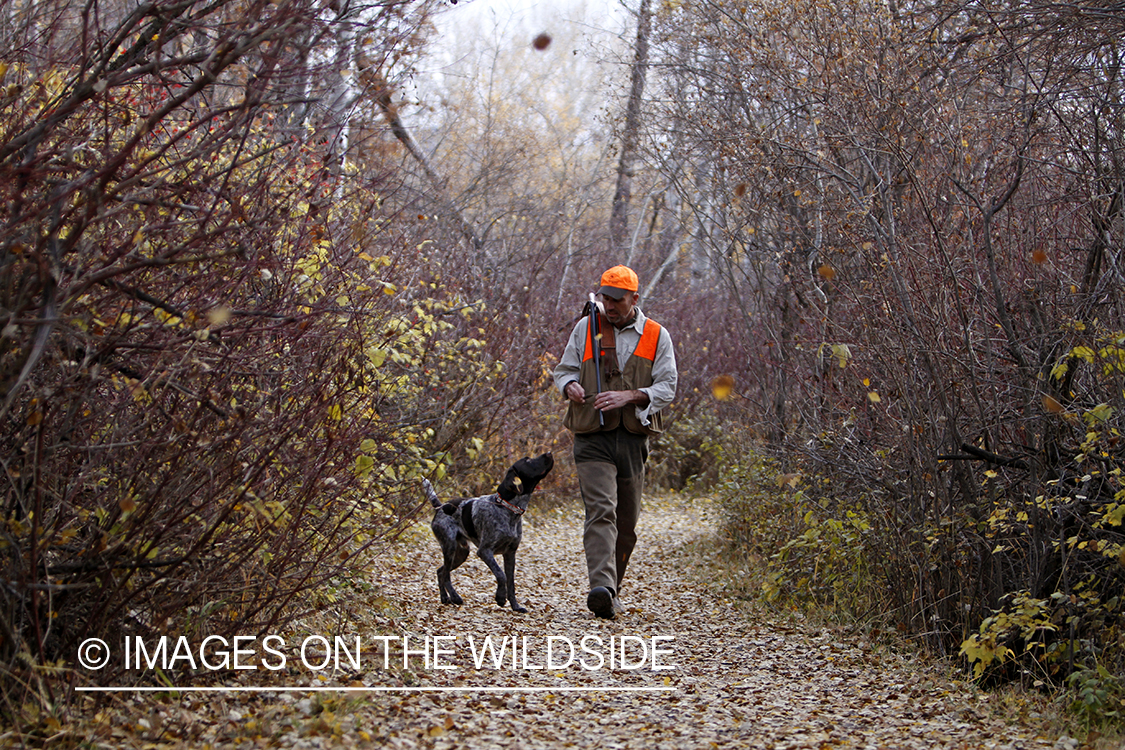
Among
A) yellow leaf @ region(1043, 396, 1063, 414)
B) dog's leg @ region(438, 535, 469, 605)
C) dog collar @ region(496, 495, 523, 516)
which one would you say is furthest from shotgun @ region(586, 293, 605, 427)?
yellow leaf @ region(1043, 396, 1063, 414)

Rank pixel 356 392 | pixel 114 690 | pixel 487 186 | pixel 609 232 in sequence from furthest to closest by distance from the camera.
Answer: pixel 609 232 → pixel 487 186 → pixel 356 392 → pixel 114 690

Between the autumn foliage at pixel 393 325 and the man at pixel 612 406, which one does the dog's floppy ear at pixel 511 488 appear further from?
the autumn foliage at pixel 393 325

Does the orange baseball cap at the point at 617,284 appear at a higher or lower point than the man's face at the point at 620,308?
higher

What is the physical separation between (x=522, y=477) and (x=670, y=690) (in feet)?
7.04

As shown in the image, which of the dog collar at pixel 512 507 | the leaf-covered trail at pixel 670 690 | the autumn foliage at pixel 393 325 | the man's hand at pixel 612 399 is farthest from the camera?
the dog collar at pixel 512 507

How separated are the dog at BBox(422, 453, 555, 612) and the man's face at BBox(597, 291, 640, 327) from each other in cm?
105

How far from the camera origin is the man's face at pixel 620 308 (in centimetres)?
640

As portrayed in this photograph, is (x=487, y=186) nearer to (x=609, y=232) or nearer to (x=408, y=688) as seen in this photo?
(x=609, y=232)

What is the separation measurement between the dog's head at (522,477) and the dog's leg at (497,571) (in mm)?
382

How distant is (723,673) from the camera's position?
524 cm

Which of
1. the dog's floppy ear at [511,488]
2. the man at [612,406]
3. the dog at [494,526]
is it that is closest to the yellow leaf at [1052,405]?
the man at [612,406]

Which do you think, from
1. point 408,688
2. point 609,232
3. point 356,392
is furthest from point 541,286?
point 408,688

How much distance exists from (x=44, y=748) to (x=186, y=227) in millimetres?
1957

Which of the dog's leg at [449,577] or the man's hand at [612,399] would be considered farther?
the dog's leg at [449,577]
